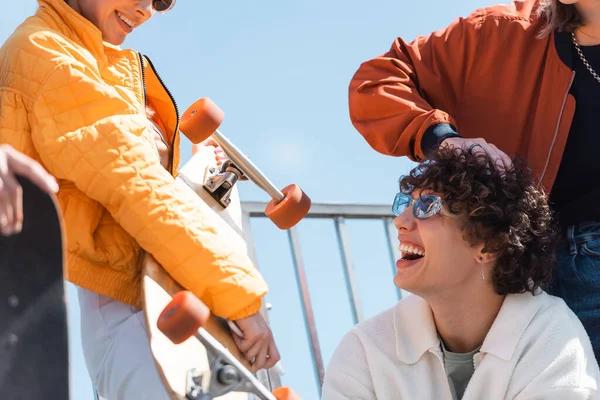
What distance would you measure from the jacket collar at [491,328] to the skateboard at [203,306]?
1.27ft

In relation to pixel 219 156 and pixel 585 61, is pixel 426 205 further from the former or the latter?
pixel 219 156

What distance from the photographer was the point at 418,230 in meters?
2.62

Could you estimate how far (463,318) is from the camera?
258 cm

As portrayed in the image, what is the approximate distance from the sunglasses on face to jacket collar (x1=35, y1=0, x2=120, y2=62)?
0.20 meters

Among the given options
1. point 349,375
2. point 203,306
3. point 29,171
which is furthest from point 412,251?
point 29,171

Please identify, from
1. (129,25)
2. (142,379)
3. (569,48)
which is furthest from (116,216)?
(569,48)

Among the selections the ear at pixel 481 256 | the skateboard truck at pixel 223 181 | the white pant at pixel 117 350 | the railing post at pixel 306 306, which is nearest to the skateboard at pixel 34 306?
the white pant at pixel 117 350

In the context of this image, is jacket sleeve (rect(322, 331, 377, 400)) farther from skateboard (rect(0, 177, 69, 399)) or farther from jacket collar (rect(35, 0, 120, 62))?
skateboard (rect(0, 177, 69, 399))

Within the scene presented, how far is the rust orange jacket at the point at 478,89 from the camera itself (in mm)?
2600

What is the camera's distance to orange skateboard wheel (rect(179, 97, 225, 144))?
2590 millimetres

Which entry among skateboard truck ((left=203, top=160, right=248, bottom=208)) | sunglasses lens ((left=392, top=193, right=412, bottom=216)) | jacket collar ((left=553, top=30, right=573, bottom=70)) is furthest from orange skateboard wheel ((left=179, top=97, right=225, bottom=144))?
jacket collar ((left=553, top=30, right=573, bottom=70))

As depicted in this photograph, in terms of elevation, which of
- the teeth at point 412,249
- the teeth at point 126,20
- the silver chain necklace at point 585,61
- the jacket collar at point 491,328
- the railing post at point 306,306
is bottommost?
the railing post at point 306,306

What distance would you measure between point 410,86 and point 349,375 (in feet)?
2.57

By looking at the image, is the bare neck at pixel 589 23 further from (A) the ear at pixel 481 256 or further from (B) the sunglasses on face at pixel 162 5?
(B) the sunglasses on face at pixel 162 5
